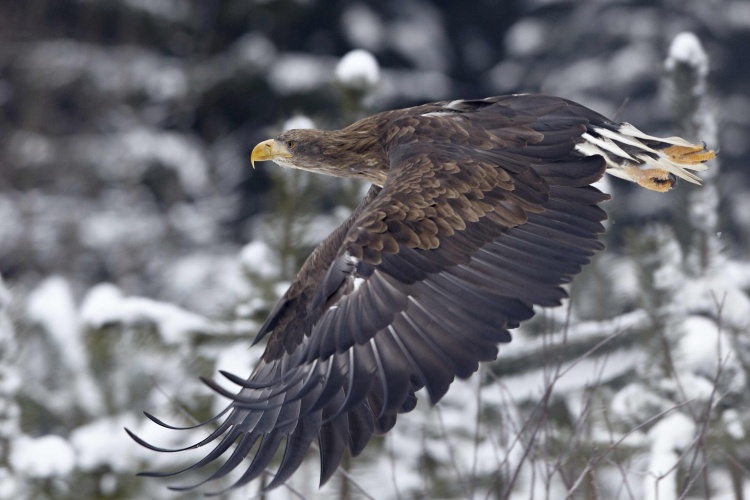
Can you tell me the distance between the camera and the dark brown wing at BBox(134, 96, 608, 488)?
4199 millimetres

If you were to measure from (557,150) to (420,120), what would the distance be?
619 millimetres

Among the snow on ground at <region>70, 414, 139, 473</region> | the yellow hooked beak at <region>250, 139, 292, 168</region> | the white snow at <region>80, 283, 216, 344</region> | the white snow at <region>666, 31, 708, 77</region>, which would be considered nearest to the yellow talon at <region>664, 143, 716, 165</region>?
the white snow at <region>666, 31, 708, 77</region>

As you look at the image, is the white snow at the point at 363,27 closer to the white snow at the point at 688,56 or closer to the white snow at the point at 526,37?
the white snow at the point at 526,37

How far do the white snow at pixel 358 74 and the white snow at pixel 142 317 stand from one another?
1.41 metres

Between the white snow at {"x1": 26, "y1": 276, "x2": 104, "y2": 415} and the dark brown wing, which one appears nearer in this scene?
the dark brown wing

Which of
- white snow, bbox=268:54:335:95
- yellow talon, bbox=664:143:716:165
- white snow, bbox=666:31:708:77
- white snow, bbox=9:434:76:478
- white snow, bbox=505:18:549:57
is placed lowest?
white snow, bbox=9:434:76:478

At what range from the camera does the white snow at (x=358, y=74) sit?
649 centimetres

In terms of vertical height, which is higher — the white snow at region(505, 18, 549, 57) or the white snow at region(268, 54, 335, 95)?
the white snow at region(505, 18, 549, 57)

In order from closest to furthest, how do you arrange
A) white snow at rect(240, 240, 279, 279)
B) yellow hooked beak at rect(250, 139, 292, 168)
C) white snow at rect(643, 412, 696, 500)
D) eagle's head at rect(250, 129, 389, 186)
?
white snow at rect(643, 412, 696, 500)
eagle's head at rect(250, 129, 389, 186)
yellow hooked beak at rect(250, 139, 292, 168)
white snow at rect(240, 240, 279, 279)

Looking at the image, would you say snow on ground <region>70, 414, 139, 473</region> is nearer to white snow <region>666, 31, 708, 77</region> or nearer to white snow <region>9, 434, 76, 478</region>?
white snow <region>9, 434, 76, 478</region>

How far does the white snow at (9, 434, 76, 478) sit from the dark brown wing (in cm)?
138

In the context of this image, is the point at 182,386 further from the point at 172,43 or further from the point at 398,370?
the point at 172,43

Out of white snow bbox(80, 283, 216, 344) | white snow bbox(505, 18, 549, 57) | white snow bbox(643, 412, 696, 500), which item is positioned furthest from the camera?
white snow bbox(505, 18, 549, 57)

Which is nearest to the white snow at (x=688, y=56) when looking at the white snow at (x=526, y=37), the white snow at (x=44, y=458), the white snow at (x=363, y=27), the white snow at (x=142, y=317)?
the white snow at (x=142, y=317)
